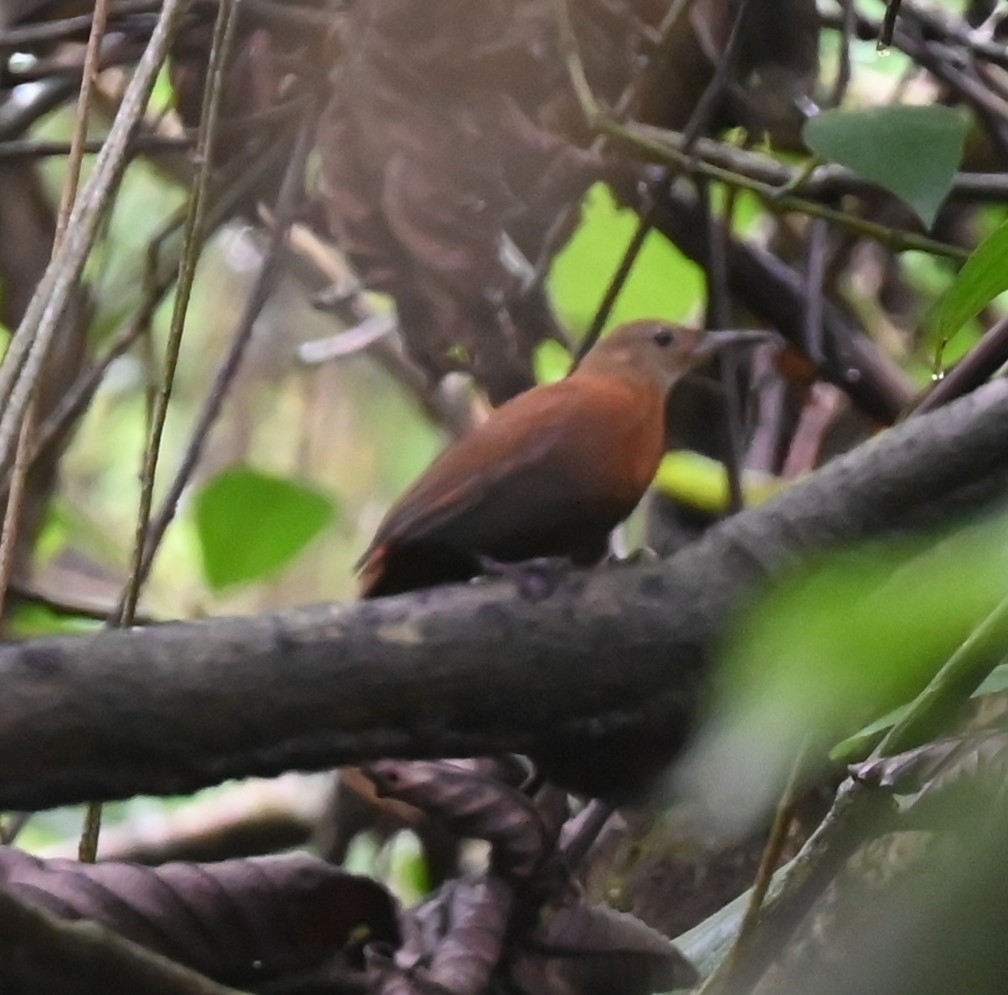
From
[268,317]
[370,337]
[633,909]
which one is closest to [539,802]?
[633,909]

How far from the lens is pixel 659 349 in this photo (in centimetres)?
193

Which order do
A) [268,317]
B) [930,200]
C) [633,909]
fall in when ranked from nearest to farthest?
1. [930,200]
2. [633,909]
3. [268,317]

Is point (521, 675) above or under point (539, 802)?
above

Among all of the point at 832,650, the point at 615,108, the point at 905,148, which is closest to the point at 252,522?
the point at 615,108

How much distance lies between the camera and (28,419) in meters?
1.07

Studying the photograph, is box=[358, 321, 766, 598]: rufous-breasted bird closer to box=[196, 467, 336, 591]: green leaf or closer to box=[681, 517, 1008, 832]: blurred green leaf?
box=[196, 467, 336, 591]: green leaf

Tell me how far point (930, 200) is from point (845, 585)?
0.67 metres

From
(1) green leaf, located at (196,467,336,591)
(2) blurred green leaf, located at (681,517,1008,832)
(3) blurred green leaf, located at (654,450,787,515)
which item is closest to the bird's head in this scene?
(3) blurred green leaf, located at (654,450,787,515)

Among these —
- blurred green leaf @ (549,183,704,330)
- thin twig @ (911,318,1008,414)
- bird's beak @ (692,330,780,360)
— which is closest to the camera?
thin twig @ (911,318,1008,414)

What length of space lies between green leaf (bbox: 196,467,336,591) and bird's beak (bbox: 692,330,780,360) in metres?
0.51

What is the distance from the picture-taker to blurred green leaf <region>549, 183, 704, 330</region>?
7.09 feet

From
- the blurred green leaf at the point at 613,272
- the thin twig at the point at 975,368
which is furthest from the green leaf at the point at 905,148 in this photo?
the blurred green leaf at the point at 613,272

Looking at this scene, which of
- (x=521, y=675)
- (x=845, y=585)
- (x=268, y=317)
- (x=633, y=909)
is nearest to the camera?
(x=845, y=585)

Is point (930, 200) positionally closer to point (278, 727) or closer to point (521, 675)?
point (521, 675)
